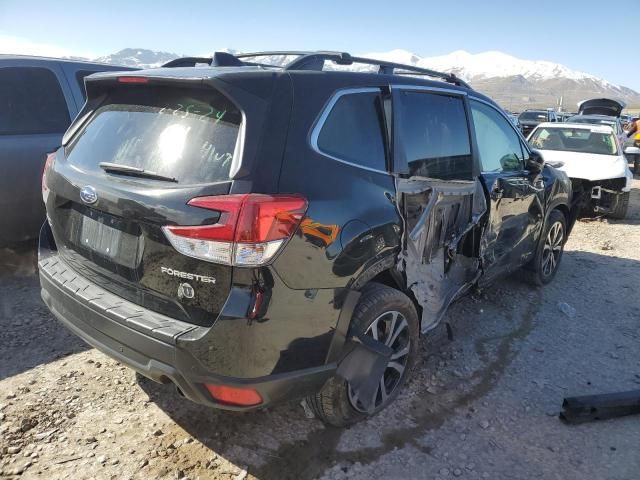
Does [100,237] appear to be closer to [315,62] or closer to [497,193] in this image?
[315,62]

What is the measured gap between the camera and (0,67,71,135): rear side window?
446 cm

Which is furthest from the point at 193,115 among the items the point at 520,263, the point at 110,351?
the point at 520,263

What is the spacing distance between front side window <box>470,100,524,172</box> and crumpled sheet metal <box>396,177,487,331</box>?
1.33 ft

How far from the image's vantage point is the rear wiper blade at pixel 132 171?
225 centimetres

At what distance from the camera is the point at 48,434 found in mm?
2711

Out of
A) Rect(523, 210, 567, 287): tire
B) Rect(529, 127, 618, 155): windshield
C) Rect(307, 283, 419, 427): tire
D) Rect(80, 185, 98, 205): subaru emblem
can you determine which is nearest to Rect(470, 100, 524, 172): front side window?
Rect(523, 210, 567, 287): tire

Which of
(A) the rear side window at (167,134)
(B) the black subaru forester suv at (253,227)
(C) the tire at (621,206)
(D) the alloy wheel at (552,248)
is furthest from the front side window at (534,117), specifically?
(A) the rear side window at (167,134)

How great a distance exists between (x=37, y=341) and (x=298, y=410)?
1993 millimetres

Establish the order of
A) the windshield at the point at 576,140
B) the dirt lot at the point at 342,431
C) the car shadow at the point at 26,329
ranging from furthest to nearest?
the windshield at the point at 576,140
the car shadow at the point at 26,329
the dirt lot at the point at 342,431

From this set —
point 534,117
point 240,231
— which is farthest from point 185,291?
point 534,117

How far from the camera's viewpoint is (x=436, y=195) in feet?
10.4

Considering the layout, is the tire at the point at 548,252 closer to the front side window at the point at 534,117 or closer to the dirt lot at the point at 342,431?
the dirt lot at the point at 342,431

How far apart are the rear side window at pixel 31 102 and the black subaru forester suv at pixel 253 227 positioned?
79.6 inches

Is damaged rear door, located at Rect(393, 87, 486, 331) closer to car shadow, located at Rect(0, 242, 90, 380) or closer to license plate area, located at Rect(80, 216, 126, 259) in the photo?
license plate area, located at Rect(80, 216, 126, 259)
